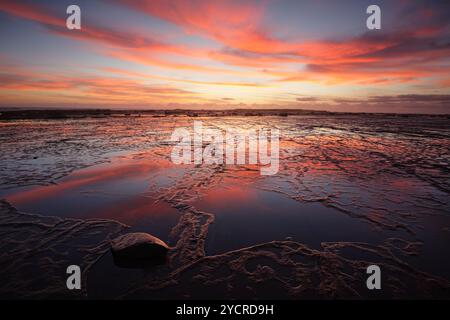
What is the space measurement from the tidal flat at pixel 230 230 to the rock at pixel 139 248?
0.23 m

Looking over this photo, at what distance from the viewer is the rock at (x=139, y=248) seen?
159 inches

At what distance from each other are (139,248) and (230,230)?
181cm

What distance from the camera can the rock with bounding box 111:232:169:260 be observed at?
4039 millimetres

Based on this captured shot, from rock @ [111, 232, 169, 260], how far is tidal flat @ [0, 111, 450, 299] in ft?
0.75

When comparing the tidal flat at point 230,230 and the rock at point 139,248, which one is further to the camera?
the rock at point 139,248

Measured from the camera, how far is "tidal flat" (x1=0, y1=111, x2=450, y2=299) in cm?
351

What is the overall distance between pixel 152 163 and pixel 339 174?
7759 millimetres

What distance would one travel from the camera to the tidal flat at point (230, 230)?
3.51 m

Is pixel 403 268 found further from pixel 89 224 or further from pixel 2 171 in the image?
pixel 2 171

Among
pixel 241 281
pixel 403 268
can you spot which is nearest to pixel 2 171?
pixel 241 281

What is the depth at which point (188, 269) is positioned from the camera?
12.6 feet

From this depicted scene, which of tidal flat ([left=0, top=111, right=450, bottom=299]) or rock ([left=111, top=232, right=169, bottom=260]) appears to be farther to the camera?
rock ([left=111, top=232, right=169, bottom=260])

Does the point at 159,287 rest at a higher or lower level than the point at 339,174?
lower
